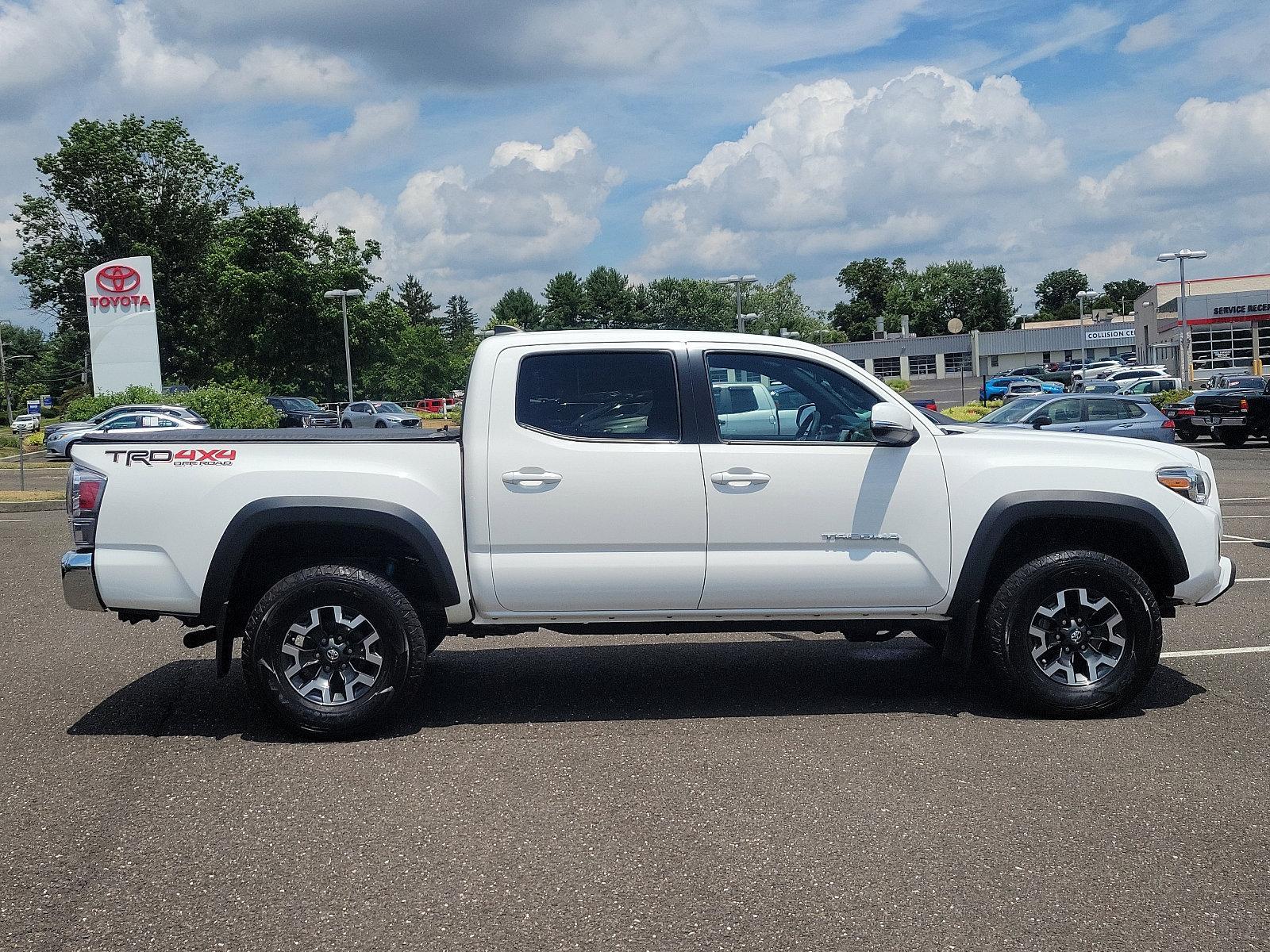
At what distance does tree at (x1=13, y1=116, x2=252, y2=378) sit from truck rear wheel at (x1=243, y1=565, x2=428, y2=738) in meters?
62.2

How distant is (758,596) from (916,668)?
1863 millimetres

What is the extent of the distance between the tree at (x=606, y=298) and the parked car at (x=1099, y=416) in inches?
4139

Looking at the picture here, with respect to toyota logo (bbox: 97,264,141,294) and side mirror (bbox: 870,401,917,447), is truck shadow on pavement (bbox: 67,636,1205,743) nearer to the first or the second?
side mirror (bbox: 870,401,917,447)

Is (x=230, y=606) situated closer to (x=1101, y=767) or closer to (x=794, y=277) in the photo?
(x=1101, y=767)

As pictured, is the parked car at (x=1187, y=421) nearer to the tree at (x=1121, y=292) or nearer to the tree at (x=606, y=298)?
the tree at (x=606, y=298)


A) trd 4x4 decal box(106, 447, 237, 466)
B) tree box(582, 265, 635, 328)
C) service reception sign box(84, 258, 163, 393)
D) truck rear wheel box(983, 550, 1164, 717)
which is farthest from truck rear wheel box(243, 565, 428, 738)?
tree box(582, 265, 635, 328)

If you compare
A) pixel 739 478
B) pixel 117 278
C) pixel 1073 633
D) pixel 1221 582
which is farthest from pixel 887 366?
pixel 739 478

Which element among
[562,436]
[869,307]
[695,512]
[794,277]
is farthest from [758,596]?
[869,307]

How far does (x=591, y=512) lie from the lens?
5707 mm

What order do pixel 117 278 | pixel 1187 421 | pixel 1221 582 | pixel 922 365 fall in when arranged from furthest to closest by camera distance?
pixel 922 365 → pixel 117 278 → pixel 1187 421 → pixel 1221 582

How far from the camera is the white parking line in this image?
289 inches

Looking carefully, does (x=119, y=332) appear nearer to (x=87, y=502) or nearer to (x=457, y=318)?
(x=87, y=502)

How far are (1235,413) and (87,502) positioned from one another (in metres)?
28.1

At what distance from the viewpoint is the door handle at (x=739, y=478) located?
5.74 metres
